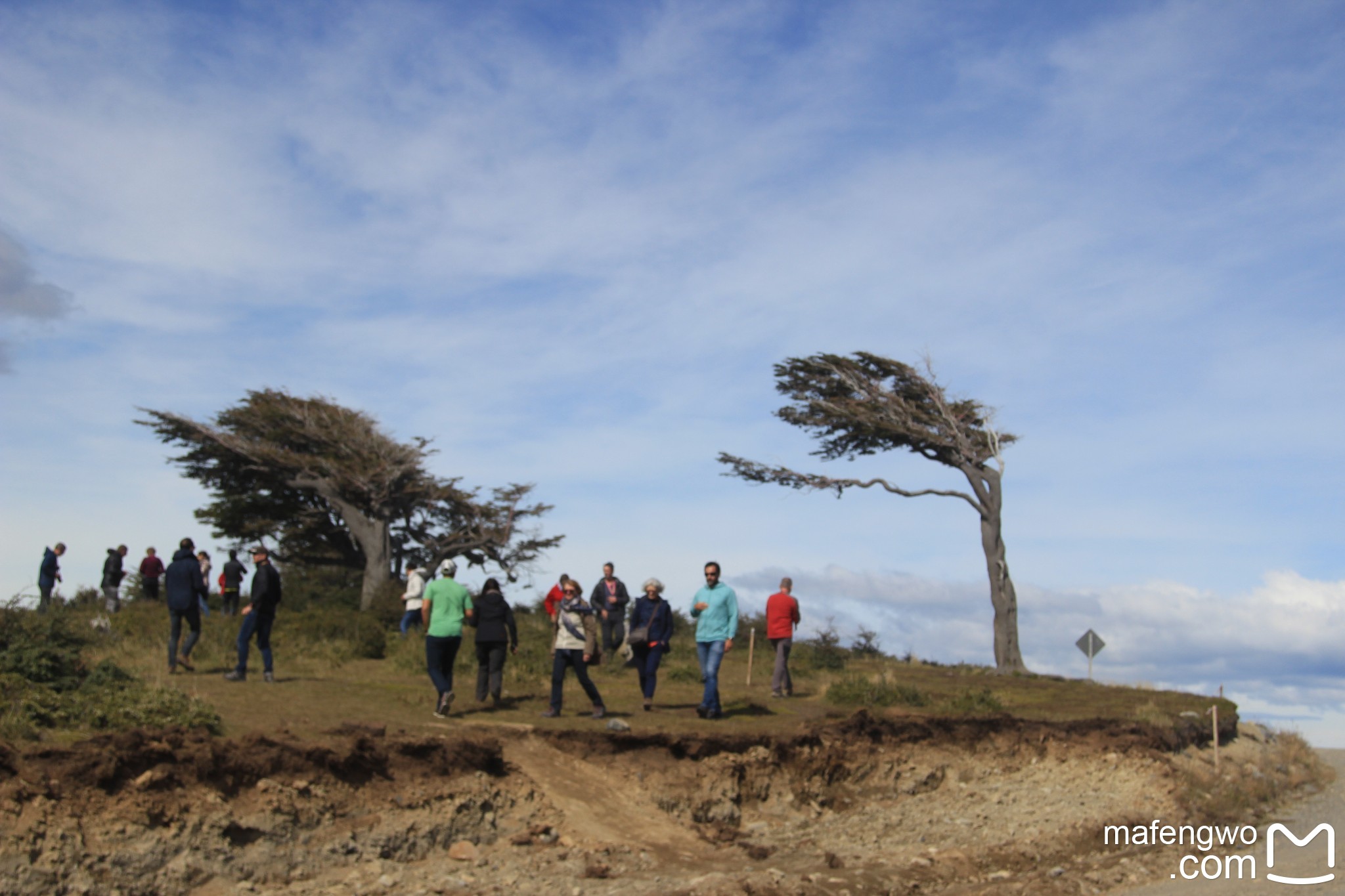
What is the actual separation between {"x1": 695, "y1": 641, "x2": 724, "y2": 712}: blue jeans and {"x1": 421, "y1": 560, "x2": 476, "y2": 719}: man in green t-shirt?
2.99m

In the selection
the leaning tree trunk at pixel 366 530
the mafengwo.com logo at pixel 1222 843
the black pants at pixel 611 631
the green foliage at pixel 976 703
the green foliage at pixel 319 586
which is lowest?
the mafengwo.com logo at pixel 1222 843

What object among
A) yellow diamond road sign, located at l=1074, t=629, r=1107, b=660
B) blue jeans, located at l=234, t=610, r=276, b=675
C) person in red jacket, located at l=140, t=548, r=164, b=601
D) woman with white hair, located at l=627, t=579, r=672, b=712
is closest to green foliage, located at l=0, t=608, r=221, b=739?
blue jeans, located at l=234, t=610, r=276, b=675

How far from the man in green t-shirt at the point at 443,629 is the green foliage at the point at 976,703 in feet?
28.8

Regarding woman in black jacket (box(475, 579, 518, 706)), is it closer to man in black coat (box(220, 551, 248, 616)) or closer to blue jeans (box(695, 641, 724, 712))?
blue jeans (box(695, 641, 724, 712))

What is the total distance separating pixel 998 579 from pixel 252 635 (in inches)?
802

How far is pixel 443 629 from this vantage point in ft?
44.1

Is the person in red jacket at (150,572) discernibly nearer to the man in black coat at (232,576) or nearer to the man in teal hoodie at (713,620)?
the man in black coat at (232,576)

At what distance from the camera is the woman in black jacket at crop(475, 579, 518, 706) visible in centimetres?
1386

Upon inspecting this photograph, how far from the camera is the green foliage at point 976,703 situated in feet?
60.0

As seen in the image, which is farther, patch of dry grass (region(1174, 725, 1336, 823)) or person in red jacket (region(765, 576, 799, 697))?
person in red jacket (region(765, 576, 799, 697))

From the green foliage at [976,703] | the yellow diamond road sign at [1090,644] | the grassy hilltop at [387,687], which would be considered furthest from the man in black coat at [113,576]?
the yellow diamond road sign at [1090,644]

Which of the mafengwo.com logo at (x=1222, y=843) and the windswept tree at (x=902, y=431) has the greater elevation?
the windswept tree at (x=902, y=431)

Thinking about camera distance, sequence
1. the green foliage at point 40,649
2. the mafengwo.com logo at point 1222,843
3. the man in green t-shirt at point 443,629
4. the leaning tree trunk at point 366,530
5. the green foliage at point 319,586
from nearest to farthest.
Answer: the mafengwo.com logo at point 1222,843
the green foliage at point 40,649
the man in green t-shirt at point 443,629
the green foliage at point 319,586
the leaning tree trunk at point 366,530

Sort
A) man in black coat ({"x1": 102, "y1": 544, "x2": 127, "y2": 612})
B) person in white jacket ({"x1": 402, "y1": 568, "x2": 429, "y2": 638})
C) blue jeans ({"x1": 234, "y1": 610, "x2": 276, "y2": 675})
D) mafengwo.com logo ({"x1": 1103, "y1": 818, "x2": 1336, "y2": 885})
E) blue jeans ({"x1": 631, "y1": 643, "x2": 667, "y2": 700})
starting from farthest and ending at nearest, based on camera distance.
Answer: man in black coat ({"x1": 102, "y1": 544, "x2": 127, "y2": 612}) → person in white jacket ({"x1": 402, "y1": 568, "x2": 429, "y2": 638}) → blue jeans ({"x1": 234, "y1": 610, "x2": 276, "y2": 675}) → blue jeans ({"x1": 631, "y1": 643, "x2": 667, "y2": 700}) → mafengwo.com logo ({"x1": 1103, "y1": 818, "x2": 1336, "y2": 885})
